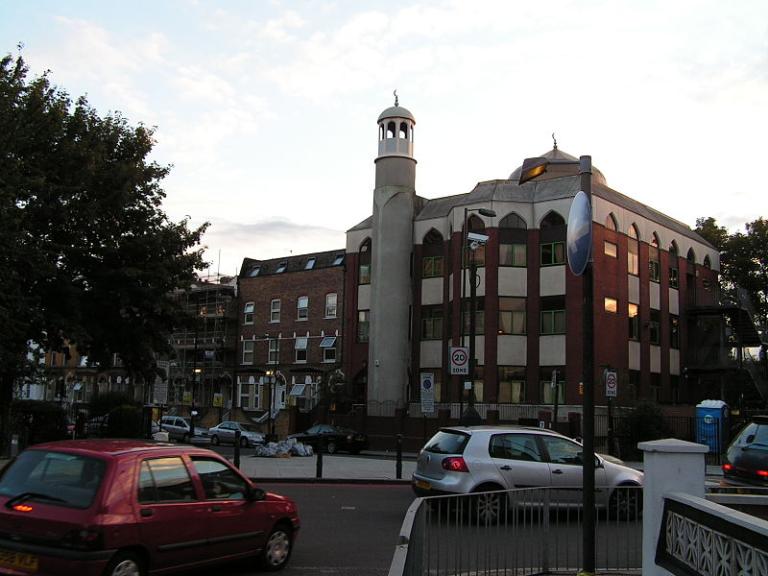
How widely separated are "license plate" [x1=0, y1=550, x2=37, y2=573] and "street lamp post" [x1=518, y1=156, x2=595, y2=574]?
4.52 metres

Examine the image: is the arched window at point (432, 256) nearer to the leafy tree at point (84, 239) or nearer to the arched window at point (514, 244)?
the arched window at point (514, 244)

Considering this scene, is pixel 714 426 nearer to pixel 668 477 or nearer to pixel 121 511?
pixel 668 477

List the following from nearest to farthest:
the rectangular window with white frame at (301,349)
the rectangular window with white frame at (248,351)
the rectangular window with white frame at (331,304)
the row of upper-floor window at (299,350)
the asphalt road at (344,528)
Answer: the asphalt road at (344,528) < the row of upper-floor window at (299,350) < the rectangular window with white frame at (331,304) < the rectangular window with white frame at (301,349) < the rectangular window with white frame at (248,351)

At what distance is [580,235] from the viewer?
686cm

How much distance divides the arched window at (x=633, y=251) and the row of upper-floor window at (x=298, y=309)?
18.2m

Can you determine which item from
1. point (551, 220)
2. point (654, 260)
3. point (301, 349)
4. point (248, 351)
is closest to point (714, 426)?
point (551, 220)

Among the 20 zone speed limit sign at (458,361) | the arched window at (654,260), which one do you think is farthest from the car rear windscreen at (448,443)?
the arched window at (654,260)

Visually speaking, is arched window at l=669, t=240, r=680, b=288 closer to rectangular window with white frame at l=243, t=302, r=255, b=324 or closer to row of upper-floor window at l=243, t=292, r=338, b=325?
row of upper-floor window at l=243, t=292, r=338, b=325

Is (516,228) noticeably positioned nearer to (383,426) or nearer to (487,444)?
(383,426)

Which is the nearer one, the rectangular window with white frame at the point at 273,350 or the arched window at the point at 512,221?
the arched window at the point at 512,221

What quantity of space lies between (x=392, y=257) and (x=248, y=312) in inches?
658

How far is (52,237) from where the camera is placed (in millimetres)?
22484

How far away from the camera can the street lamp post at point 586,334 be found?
641 centimetres

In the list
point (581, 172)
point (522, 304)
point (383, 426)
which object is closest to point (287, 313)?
point (383, 426)
